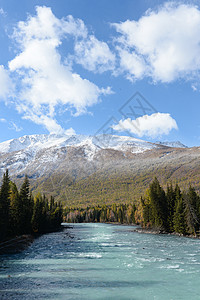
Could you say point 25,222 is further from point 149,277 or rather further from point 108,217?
point 108,217

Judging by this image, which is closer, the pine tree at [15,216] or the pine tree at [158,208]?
the pine tree at [15,216]

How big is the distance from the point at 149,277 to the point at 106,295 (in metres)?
6.68

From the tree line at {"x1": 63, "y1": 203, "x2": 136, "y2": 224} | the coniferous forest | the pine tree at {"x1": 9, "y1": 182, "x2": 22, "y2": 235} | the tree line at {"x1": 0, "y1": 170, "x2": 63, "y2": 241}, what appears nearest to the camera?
the tree line at {"x1": 0, "y1": 170, "x2": 63, "y2": 241}

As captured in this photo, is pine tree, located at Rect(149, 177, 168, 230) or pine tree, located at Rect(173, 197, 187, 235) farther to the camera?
pine tree, located at Rect(149, 177, 168, 230)

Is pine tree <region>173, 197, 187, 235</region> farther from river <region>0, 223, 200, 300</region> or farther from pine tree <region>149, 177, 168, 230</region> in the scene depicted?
river <region>0, 223, 200, 300</region>

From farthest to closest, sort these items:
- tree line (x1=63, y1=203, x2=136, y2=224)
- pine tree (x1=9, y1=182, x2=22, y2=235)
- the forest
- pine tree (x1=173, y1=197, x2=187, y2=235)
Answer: tree line (x1=63, y1=203, x2=136, y2=224), pine tree (x1=173, y1=197, x2=187, y2=235), the forest, pine tree (x1=9, y1=182, x2=22, y2=235)

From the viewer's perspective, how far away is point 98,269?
24250 millimetres

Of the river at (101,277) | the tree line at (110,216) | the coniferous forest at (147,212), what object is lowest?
the tree line at (110,216)

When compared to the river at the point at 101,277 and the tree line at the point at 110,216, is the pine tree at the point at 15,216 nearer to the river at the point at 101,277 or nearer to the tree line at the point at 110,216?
the river at the point at 101,277

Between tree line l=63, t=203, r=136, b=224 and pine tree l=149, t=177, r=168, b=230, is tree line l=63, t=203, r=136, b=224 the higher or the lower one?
the lower one

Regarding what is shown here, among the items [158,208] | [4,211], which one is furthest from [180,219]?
[4,211]

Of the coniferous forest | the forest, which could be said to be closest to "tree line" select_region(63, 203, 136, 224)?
the forest

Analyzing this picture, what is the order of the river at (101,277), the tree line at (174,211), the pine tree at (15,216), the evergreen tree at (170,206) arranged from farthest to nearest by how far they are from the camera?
the evergreen tree at (170,206), the tree line at (174,211), the pine tree at (15,216), the river at (101,277)

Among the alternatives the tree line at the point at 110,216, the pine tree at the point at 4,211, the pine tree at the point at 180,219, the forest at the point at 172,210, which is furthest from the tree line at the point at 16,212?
the tree line at the point at 110,216
